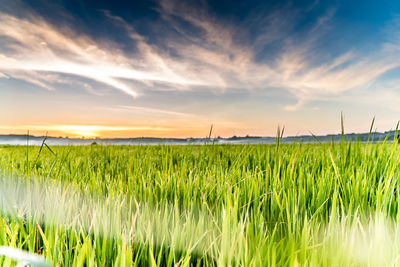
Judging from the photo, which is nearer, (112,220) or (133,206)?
(112,220)

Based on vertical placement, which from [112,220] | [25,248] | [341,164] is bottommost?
[25,248]

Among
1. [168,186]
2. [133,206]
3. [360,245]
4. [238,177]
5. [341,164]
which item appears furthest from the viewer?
[341,164]

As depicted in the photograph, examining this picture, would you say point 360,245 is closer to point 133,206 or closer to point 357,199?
point 357,199

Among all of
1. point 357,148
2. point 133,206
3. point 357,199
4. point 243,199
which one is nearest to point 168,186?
point 133,206

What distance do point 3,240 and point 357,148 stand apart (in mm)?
2456

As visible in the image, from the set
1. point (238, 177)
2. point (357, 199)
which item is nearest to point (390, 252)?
point (357, 199)

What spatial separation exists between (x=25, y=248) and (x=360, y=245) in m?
1.27

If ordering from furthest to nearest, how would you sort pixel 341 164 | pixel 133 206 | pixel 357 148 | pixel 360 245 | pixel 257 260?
1. pixel 357 148
2. pixel 341 164
3. pixel 133 206
4. pixel 360 245
5. pixel 257 260

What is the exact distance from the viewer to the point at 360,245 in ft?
3.07

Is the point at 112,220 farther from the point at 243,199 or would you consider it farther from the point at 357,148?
the point at 357,148

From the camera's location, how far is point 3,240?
0.99m

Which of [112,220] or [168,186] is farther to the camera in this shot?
[168,186]

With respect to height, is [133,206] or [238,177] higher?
[238,177]

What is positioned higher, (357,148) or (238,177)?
(357,148)
